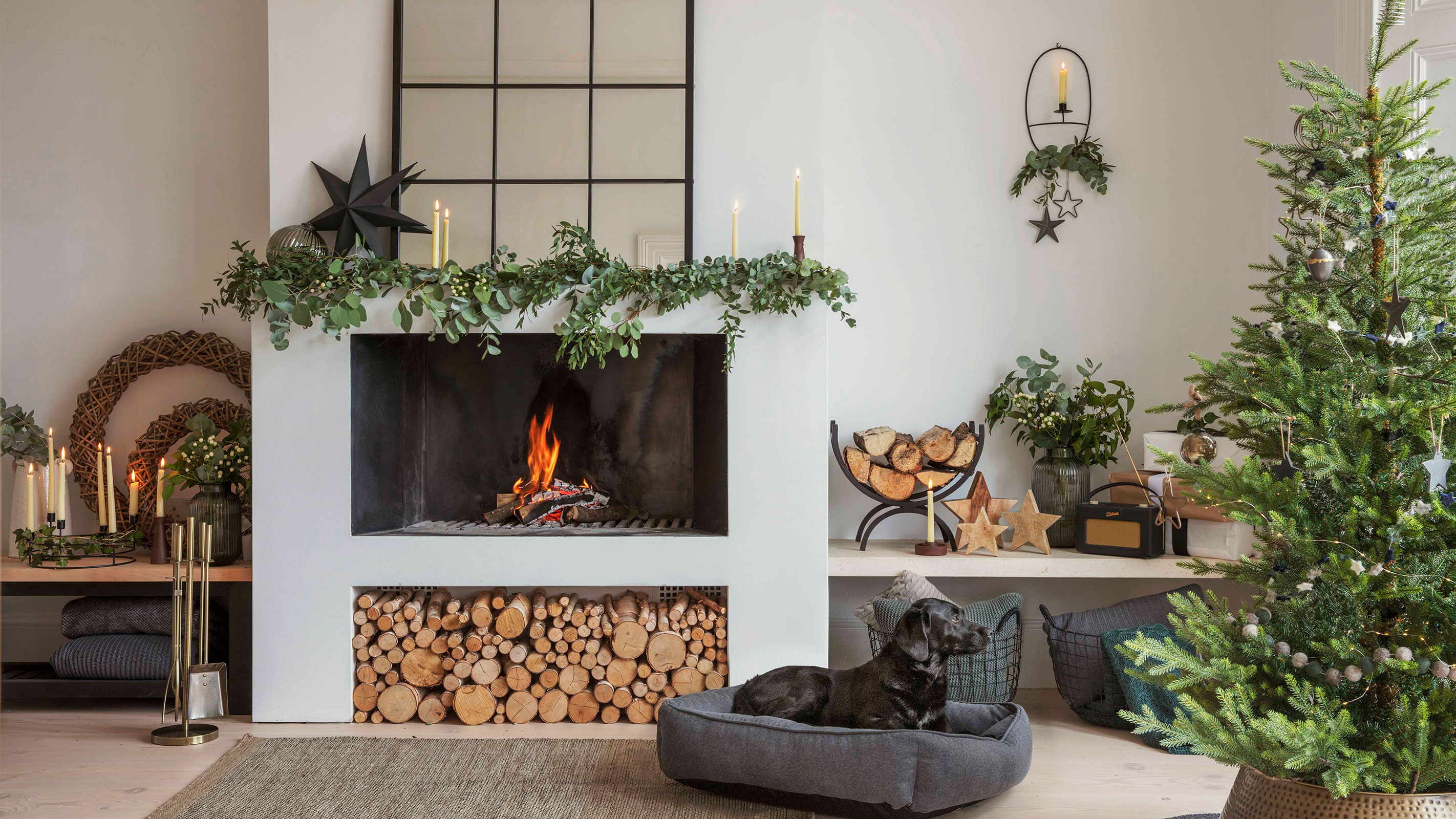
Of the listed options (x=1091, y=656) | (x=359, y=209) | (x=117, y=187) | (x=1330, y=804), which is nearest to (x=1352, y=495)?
(x=1330, y=804)

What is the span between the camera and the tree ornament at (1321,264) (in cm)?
169

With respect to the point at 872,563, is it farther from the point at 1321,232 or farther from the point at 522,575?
the point at 1321,232

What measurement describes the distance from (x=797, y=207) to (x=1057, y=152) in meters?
1.19

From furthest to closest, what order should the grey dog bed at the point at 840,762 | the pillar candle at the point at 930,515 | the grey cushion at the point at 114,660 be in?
the pillar candle at the point at 930,515
the grey cushion at the point at 114,660
the grey dog bed at the point at 840,762

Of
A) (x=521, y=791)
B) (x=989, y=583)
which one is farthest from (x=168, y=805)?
(x=989, y=583)

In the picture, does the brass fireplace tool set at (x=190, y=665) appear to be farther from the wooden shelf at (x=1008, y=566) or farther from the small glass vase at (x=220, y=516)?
the wooden shelf at (x=1008, y=566)

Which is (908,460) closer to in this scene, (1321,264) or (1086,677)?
(1086,677)

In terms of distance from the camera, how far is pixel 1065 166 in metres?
3.39

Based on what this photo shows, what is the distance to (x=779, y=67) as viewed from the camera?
291cm

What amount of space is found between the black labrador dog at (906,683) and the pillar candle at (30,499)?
7.89 feet

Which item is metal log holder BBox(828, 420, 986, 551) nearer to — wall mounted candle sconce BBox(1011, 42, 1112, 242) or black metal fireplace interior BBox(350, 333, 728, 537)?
black metal fireplace interior BBox(350, 333, 728, 537)

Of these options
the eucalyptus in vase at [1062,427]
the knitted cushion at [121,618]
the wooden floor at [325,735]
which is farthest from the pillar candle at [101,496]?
the eucalyptus in vase at [1062,427]

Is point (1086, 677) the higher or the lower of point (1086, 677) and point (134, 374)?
the lower

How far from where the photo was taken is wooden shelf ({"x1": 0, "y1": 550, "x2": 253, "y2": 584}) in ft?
9.48
